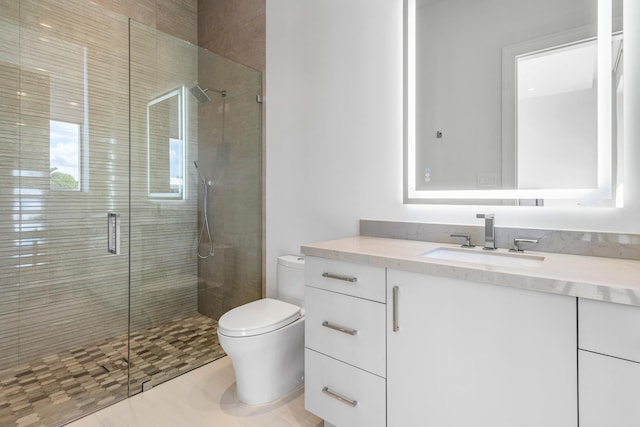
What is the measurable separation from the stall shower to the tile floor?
110 mm

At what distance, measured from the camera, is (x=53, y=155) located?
1.96 metres

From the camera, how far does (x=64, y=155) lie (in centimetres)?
200

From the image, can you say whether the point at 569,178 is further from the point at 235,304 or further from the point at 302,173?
the point at 235,304

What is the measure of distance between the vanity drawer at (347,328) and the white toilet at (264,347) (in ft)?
0.91

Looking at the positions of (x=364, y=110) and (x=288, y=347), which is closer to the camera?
(x=288, y=347)

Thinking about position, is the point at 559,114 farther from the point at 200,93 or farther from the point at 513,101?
the point at 200,93

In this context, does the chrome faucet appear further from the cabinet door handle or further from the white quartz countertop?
the cabinet door handle

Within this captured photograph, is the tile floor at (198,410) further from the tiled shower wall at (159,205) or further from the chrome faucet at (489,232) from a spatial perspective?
the chrome faucet at (489,232)

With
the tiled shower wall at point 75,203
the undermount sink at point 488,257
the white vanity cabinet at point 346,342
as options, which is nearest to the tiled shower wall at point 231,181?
the tiled shower wall at point 75,203

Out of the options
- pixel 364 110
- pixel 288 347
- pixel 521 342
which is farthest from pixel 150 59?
pixel 521 342

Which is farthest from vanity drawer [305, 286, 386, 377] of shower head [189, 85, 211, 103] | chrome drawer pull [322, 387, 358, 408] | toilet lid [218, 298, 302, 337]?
shower head [189, 85, 211, 103]

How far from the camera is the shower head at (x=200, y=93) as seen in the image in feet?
7.49

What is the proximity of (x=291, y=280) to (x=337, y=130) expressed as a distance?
3.18 feet

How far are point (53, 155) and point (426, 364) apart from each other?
2.30 meters
